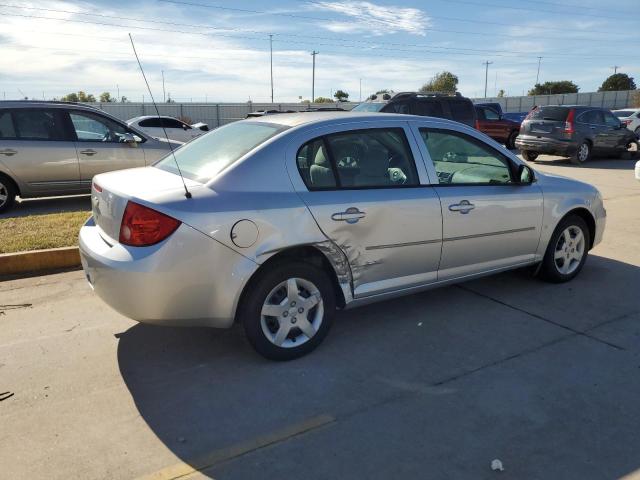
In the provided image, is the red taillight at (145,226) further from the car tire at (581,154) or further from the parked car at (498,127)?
the parked car at (498,127)

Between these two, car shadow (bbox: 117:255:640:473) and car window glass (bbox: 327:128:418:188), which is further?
car window glass (bbox: 327:128:418:188)

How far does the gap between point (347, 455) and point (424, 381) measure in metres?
0.92

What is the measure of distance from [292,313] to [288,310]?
43mm

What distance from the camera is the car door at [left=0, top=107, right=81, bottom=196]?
8.54 m

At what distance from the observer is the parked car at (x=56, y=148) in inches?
337

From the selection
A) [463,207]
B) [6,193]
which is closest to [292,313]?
[463,207]

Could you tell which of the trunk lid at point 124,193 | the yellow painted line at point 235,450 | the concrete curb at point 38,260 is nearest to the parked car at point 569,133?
the concrete curb at point 38,260

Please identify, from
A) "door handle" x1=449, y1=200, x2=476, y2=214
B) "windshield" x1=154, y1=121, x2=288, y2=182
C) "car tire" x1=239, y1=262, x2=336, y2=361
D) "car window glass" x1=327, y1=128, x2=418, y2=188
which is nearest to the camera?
"car tire" x1=239, y1=262, x2=336, y2=361

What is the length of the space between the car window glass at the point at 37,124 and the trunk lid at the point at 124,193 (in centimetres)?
555

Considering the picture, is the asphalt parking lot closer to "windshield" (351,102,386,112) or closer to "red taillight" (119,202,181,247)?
"red taillight" (119,202,181,247)

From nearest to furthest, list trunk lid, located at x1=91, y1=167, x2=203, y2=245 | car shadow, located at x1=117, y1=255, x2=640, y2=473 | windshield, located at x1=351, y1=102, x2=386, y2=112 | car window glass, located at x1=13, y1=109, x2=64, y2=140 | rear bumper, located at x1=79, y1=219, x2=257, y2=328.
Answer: car shadow, located at x1=117, y1=255, x2=640, y2=473, rear bumper, located at x1=79, y1=219, x2=257, y2=328, trunk lid, located at x1=91, y1=167, x2=203, y2=245, car window glass, located at x1=13, y1=109, x2=64, y2=140, windshield, located at x1=351, y1=102, x2=386, y2=112

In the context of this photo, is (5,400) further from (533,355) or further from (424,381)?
(533,355)

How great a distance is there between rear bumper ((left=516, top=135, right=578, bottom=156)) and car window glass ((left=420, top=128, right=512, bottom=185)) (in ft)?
42.0

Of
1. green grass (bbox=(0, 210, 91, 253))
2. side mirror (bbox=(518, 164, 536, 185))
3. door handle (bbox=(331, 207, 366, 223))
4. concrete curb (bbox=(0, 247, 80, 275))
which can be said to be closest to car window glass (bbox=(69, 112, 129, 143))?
green grass (bbox=(0, 210, 91, 253))
